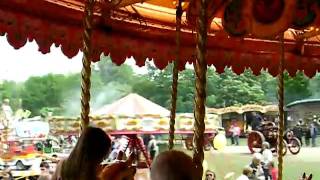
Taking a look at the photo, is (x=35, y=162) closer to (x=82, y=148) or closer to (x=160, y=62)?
(x=160, y=62)

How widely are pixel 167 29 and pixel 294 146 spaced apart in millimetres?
7878

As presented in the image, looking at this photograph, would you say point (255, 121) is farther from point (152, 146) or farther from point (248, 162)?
point (152, 146)

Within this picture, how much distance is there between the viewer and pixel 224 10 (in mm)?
1742

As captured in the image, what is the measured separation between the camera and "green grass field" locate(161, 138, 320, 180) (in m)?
9.59

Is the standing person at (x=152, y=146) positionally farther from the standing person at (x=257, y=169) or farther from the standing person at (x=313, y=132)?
the standing person at (x=313, y=132)

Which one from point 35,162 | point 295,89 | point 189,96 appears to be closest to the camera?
point 35,162

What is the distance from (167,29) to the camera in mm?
3045

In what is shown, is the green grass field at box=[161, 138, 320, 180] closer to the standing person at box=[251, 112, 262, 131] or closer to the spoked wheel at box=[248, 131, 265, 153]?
the spoked wheel at box=[248, 131, 265, 153]

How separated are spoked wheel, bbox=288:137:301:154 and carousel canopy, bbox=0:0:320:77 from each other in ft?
22.9

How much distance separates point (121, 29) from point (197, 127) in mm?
1946

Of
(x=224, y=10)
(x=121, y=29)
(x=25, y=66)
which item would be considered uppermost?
(x=25, y=66)

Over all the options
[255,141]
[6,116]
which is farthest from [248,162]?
[6,116]

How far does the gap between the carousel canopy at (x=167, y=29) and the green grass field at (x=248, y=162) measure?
6085 millimetres

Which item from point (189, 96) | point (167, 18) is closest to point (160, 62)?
point (167, 18)
